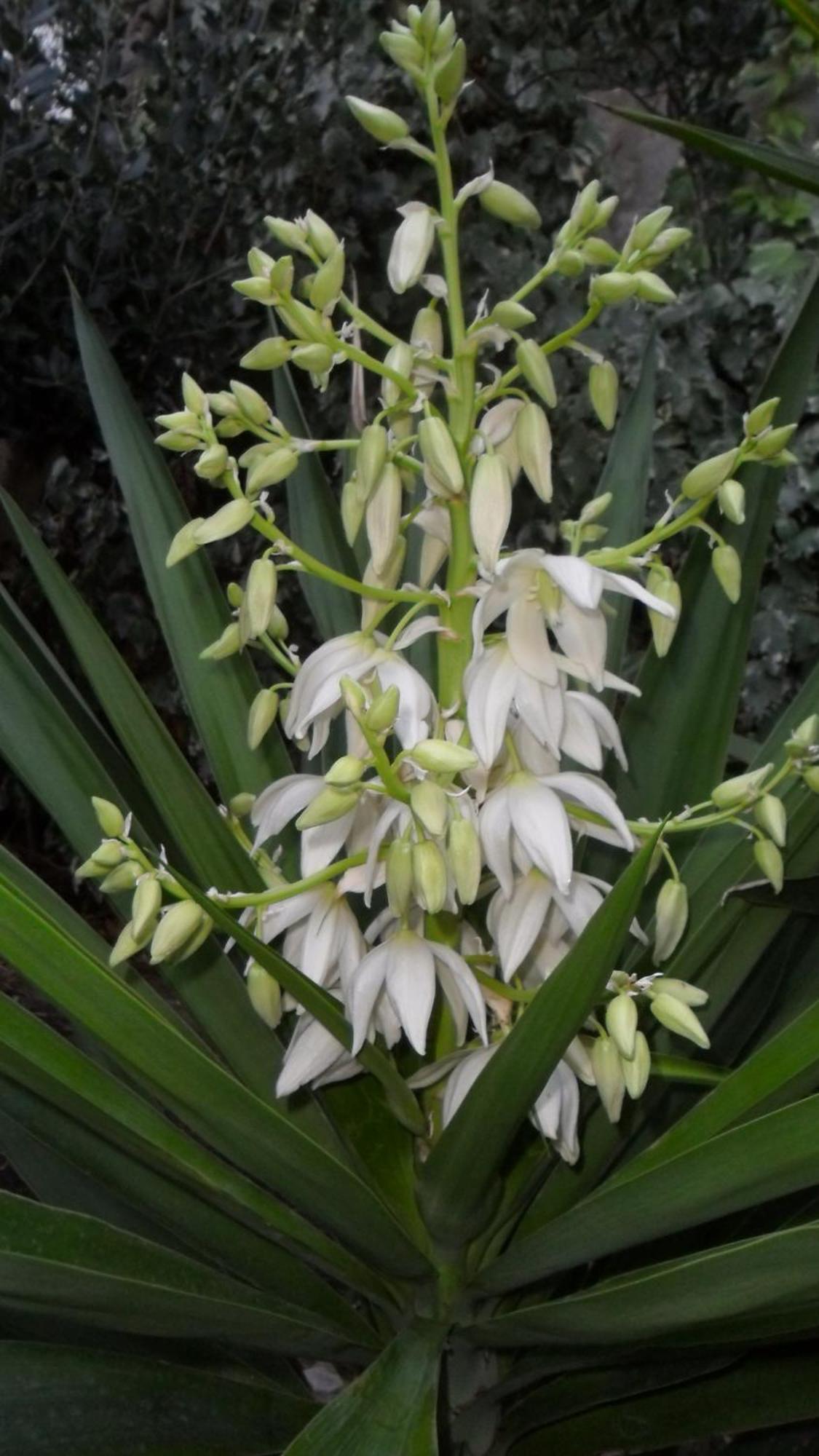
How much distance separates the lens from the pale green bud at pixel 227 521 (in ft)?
1.97

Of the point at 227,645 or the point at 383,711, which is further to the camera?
the point at 227,645

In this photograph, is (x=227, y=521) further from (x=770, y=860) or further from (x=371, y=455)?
(x=770, y=860)

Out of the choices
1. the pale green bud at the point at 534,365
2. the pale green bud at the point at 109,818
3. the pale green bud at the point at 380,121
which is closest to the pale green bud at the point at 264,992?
the pale green bud at the point at 109,818

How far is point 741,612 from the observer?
0.85 meters

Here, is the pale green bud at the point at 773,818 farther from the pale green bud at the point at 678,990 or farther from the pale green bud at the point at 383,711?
the pale green bud at the point at 383,711

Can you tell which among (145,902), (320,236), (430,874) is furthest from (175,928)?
(320,236)

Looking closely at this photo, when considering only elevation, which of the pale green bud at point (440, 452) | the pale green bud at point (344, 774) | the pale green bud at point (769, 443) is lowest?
the pale green bud at point (344, 774)

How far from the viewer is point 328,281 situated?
23.2 inches

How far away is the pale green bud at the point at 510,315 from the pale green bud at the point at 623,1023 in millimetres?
319

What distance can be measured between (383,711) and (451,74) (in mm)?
329

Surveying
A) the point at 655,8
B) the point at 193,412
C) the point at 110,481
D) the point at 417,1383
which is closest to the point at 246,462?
the point at 193,412

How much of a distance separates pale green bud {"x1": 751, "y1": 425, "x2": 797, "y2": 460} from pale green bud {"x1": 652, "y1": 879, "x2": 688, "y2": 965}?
0.21 m

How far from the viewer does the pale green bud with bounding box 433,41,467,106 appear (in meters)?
0.62

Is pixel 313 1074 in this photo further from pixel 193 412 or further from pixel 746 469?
pixel 746 469
